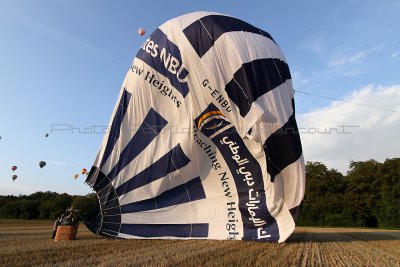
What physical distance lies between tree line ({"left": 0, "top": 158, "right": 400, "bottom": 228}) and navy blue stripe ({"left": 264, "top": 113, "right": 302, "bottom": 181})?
2341 centimetres

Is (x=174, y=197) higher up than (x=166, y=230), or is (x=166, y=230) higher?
(x=174, y=197)

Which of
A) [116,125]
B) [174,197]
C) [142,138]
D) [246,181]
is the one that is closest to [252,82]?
[246,181]

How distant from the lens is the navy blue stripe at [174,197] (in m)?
10.2

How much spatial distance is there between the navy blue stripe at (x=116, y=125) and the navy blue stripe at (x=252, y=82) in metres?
3.06

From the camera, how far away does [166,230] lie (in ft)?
33.2

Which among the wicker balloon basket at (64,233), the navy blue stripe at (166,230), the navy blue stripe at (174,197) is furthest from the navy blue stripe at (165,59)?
the wicker balloon basket at (64,233)

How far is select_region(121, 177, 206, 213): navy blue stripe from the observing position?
10.2 m

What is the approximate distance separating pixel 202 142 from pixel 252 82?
85.7 inches

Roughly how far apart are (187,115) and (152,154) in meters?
Answer: 1.47

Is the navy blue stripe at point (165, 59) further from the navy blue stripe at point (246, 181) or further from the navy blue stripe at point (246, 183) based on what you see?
the navy blue stripe at point (246, 181)

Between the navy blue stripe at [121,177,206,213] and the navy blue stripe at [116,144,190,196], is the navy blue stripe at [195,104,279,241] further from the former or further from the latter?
the navy blue stripe at [116,144,190,196]

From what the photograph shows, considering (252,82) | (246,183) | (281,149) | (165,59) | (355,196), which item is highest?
(355,196)

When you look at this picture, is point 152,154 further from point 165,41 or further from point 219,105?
point 165,41

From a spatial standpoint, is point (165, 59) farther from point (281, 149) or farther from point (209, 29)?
point (281, 149)
